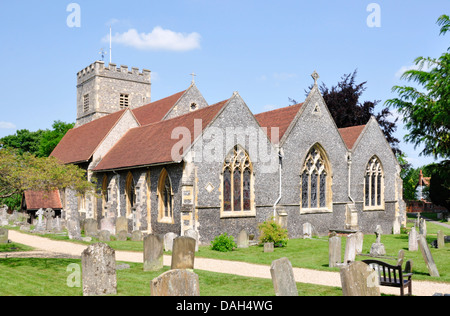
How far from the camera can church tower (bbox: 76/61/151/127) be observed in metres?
42.5

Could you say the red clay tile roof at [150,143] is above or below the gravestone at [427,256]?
above

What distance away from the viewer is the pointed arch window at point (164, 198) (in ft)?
74.1

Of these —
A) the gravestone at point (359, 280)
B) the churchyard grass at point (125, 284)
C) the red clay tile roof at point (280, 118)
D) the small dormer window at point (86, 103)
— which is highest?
the small dormer window at point (86, 103)

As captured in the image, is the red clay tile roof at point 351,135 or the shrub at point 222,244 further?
the red clay tile roof at point 351,135

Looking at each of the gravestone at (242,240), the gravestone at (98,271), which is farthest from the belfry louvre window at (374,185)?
the gravestone at (98,271)

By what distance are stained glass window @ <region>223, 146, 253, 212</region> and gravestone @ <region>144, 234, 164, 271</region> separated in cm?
Result: 879

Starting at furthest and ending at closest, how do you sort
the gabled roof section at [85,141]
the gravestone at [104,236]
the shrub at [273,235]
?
the gabled roof section at [85,141] → the gravestone at [104,236] → the shrub at [273,235]

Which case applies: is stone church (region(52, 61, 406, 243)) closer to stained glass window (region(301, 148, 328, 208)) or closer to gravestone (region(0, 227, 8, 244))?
stained glass window (region(301, 148, 328, 208))

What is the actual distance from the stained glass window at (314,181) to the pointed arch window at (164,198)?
7.97m

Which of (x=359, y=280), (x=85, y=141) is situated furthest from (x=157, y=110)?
(x=359, y=280)

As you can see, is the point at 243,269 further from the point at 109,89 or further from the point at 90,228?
the point at 109,89

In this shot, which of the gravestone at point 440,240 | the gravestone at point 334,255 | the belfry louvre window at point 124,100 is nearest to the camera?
the gravestone at point 334,255

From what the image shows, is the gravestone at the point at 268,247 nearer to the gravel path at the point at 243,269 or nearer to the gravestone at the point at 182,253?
the gravel path at the point at 243,269
